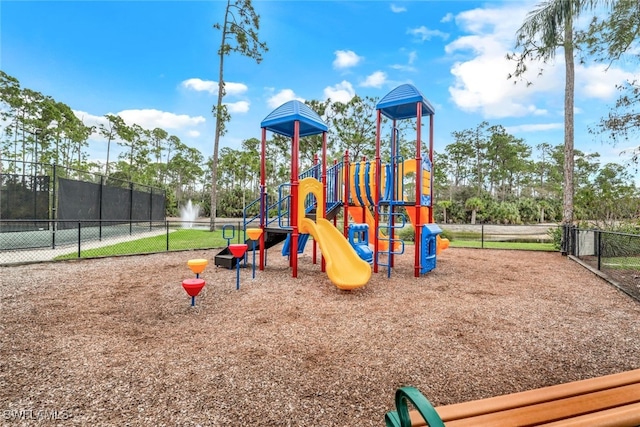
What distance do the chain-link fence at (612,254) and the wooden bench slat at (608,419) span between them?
4.93 meters

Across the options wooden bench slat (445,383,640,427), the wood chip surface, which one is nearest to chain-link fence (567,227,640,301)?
the wood chip surface

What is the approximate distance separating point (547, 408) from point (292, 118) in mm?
6274

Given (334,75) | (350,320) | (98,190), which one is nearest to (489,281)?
(350,320)

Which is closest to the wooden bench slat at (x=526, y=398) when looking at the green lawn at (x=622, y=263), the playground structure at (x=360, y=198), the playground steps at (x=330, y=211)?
the playground structure at (x=360, y=198)

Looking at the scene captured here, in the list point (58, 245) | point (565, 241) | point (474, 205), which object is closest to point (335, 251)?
point (565, 241)

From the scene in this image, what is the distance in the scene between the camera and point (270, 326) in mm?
3670

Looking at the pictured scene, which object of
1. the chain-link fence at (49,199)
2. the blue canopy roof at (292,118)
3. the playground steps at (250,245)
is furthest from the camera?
the chain-link fence at (49,199)

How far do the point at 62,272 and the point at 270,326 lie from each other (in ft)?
18.5

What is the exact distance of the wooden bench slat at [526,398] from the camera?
1325mm

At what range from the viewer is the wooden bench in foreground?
1.25 m

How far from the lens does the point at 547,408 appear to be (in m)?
1.37

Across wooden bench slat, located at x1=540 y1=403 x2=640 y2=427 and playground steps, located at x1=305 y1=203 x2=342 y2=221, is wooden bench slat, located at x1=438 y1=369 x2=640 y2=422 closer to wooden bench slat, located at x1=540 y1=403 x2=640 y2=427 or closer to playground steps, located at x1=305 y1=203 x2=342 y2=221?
wooden bench slat, located at x1=540 y1=403 x2=640 y2=427

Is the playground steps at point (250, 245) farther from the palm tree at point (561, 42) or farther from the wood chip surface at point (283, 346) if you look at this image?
the palm tree at point (561, 42)

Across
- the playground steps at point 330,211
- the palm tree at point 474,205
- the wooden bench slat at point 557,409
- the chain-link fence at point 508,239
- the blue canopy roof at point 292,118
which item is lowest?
the chain-link fence at point 508,239
